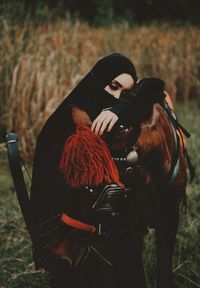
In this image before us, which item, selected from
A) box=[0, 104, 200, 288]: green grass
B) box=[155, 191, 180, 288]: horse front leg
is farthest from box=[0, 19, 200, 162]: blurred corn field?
box=[155, 191, 180, 288]: horse front leg

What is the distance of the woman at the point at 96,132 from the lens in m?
1.99

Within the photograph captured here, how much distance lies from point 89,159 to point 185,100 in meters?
8.46

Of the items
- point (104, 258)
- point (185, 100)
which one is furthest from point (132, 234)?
point (185, 100)

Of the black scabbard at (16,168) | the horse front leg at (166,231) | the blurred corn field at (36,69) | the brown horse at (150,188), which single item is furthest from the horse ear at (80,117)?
the blurred corn field at (36,69)

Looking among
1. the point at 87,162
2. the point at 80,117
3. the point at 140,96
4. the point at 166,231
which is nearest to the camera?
the point at 87,162

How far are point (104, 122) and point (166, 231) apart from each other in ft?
2.70

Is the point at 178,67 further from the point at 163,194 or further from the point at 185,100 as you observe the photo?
the point at 163,194

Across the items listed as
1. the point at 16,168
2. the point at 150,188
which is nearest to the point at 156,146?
the point at 150,188

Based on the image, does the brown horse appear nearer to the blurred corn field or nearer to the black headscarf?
the black headscarf

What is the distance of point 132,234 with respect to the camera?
211 centimetres

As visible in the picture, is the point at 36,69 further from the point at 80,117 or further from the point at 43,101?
the point at 80,117

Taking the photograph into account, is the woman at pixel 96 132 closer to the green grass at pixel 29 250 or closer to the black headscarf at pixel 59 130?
the black headscarf at pixel 59 130

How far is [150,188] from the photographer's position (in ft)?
6.88

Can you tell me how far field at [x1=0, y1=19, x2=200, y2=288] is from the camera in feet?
10.7
